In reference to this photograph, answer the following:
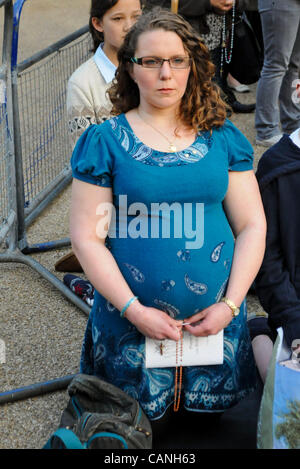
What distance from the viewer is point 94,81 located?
3.23 metres

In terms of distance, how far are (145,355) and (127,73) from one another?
98 cm

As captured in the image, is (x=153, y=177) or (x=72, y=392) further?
(x=72, y=392)

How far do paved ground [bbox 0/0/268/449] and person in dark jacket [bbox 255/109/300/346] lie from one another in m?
0.52

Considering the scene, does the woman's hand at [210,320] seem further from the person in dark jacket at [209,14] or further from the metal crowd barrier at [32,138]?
the person in dark jacket at [209,14]

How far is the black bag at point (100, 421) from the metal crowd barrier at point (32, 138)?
119 cm

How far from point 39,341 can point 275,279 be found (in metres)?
1.33

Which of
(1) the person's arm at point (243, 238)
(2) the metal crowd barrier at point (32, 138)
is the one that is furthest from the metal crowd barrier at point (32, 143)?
(1) the person's arm at point (243, 238)

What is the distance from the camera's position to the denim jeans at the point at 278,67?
5.09 meters

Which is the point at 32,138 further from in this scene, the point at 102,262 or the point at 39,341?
the point at 102,262

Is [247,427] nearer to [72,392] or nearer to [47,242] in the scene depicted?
[72,392]

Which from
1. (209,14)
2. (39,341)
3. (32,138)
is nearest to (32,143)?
(32,138)

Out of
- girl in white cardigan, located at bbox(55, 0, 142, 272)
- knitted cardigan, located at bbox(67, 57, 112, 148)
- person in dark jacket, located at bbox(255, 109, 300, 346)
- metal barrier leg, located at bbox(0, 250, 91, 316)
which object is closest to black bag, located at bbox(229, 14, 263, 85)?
girl in white cardigan, located at bbox(55, 0, 142, 272)

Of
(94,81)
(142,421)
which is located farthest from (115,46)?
(142,421)

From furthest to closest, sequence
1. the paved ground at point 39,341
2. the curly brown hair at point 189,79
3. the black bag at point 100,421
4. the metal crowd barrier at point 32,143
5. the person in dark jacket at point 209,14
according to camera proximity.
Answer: the person in dark jacket at point 209,14
the metal crowd barrier at point 32,143
the paved ground at point 39,341
the curly brown hair at point 189,79
the black bag at point 100,421
